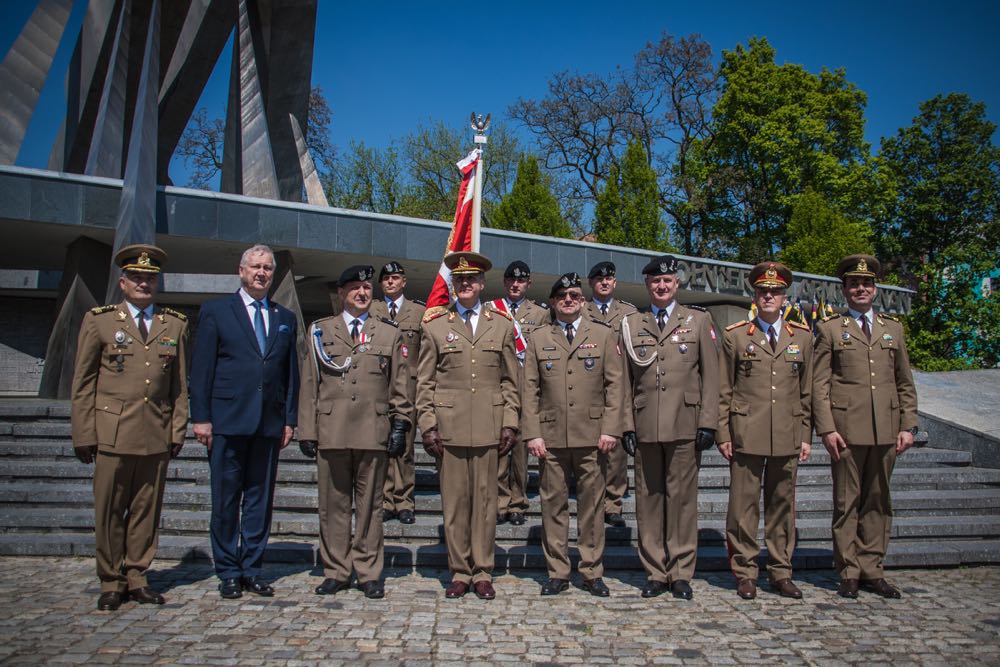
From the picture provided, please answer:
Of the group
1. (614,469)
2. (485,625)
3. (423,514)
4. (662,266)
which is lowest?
(485,625)

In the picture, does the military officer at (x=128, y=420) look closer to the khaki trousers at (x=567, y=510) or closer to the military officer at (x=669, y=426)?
the khaki trousers at (x=567, y=510)

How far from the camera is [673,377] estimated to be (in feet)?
17.3

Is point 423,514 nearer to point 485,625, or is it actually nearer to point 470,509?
point 470,509

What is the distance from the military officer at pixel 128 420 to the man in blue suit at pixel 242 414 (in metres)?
0.25

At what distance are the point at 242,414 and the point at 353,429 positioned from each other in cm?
72

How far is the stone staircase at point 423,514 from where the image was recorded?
19.3 ft

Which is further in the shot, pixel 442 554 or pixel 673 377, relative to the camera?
pixel 442 554

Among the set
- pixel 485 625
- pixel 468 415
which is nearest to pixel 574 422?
pixel 468 415

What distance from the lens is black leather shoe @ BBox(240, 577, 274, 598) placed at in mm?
4930

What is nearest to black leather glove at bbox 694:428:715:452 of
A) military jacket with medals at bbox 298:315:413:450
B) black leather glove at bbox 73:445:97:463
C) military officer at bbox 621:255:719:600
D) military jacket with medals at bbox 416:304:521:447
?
military officer at bbox 621:255:719:600

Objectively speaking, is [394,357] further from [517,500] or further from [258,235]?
[258,235]

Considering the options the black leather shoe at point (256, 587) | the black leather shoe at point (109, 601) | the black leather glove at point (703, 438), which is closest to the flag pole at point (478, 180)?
the black leather glove at point (703, 438)

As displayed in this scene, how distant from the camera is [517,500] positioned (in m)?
6.63

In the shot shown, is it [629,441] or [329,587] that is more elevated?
[629,441]
